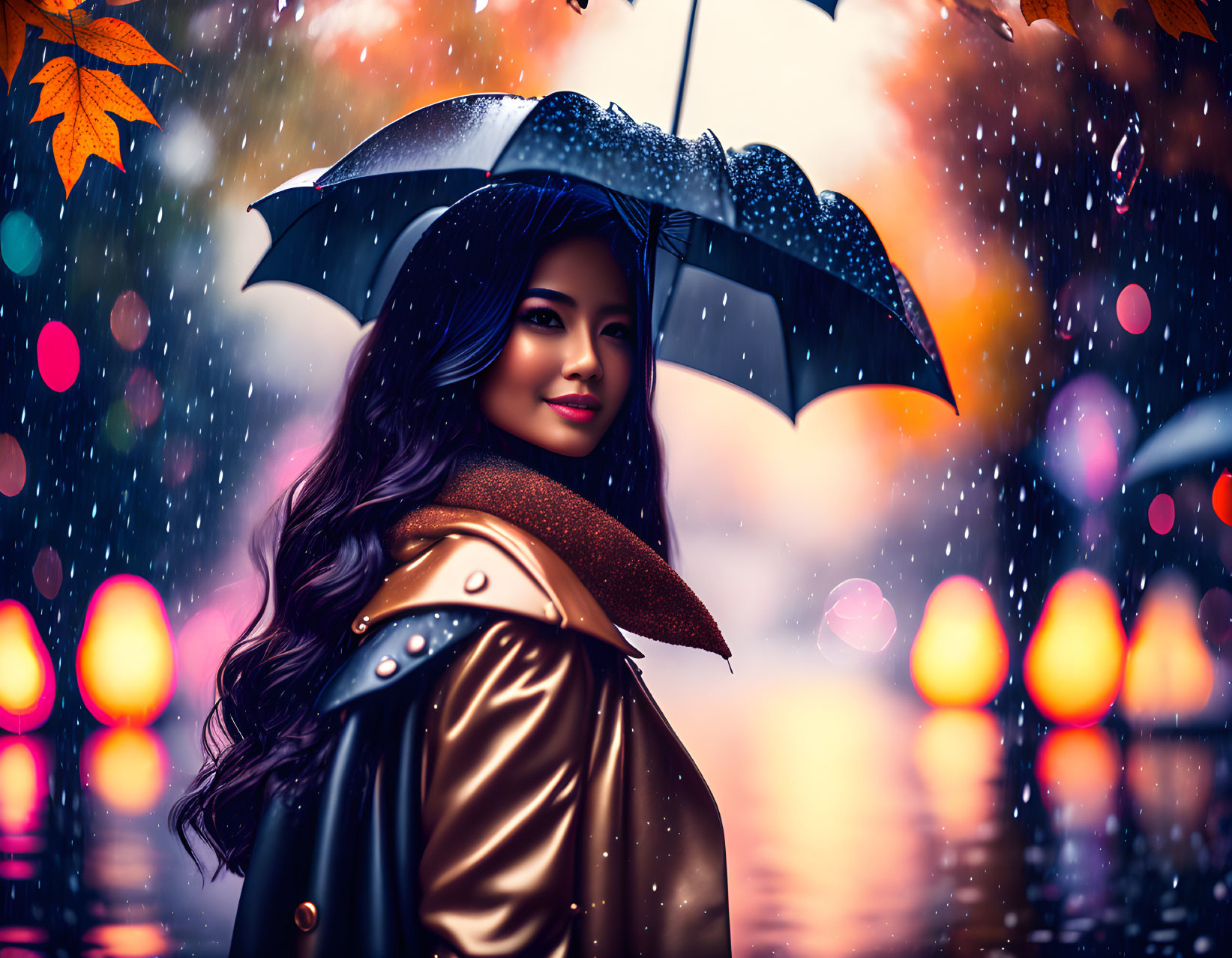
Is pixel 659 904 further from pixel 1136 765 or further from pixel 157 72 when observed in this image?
pixel 157 72

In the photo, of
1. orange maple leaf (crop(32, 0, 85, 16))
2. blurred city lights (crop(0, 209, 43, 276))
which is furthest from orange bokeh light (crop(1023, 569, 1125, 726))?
blurred city lights (crop(0, 209, 43, 276))

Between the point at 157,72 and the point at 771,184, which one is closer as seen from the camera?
the point at 771,184

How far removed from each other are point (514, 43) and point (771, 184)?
4827 mm

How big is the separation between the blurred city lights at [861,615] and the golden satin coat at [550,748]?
17.1 ft

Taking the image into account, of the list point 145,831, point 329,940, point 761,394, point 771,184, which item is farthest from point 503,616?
point 145,831

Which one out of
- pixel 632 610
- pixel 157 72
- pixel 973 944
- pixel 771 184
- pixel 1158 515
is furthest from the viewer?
pixel 1158 515

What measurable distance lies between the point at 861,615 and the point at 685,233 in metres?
5.25

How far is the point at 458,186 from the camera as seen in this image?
6.27ft

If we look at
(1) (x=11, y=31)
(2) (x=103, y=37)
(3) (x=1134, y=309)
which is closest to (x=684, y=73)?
(2) (x=103, y=37)

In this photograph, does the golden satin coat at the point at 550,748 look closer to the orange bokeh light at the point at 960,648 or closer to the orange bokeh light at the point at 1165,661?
the orange bokeh light at the point at 960,648

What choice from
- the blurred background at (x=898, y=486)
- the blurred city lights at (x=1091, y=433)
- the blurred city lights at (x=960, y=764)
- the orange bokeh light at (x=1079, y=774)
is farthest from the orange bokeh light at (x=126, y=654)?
the blurred city lights at (x=1091, y=433)

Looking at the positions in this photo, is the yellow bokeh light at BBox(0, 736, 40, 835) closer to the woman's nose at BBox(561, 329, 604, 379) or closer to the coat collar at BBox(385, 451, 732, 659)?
the coat collar at BBox(385, 451, 732, 659)

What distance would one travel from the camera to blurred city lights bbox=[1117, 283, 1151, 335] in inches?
263

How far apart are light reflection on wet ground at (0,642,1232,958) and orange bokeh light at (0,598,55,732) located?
200mm
